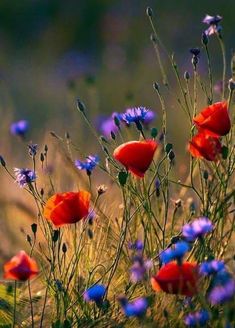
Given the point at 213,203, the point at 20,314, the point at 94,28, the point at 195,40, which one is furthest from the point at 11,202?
the point at 94,28

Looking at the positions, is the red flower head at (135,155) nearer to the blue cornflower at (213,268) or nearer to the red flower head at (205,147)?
the red flower head at (205,147)

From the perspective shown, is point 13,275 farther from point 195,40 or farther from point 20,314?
point 195,40

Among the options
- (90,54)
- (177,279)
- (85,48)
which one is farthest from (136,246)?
(85,48)

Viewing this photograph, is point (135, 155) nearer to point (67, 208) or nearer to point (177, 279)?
point (67, 208)

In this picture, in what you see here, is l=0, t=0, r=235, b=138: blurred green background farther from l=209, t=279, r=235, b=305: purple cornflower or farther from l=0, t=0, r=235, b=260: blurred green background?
l=209, t=279, r=235, b=305: purple cornflower

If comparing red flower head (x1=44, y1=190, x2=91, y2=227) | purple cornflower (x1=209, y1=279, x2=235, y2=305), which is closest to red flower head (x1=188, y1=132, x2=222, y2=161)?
red flower head (x1=44, y1=190, x2=91, y2=227)

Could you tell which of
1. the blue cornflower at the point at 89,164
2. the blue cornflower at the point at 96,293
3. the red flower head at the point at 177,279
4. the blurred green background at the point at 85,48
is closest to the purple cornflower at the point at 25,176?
the blue cornflower at the point at 89,164
